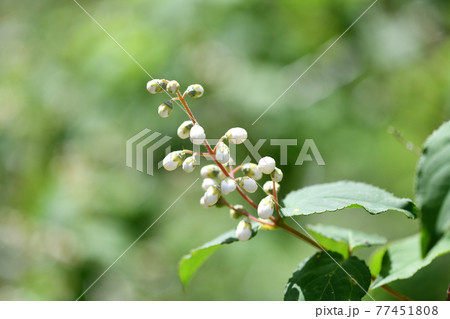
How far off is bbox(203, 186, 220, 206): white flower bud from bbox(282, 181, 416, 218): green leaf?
129 millimetres

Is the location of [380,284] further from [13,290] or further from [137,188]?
[13,290]

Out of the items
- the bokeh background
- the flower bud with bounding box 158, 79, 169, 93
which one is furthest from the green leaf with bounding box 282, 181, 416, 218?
the bokeh background

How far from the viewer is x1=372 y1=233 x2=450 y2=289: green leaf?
0.82 m

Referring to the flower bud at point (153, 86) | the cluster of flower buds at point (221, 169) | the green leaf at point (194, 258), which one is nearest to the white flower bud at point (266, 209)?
the cluster of flower buds at point (221, 169)

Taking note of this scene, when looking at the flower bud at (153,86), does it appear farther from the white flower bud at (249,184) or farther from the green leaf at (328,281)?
the green leaf at (328,281)

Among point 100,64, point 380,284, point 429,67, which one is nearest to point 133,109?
point 100,64

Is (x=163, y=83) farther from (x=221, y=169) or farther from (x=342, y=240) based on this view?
(x=342, y=240)

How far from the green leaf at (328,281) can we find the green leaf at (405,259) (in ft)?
0.15

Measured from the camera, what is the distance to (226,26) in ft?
8.60

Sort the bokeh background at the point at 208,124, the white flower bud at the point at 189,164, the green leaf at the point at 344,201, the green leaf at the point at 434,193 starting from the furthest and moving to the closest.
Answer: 1. the bokeh background at the point at 208,124
2. the white flower bud at the point at 189,164
3. the green leaf at the point at 344,201
4. the green leaf at the point at 434,193

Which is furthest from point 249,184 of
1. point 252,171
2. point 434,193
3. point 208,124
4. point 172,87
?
point 208,124

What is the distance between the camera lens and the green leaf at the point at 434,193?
536 millimetres

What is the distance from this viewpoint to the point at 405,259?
94 cm

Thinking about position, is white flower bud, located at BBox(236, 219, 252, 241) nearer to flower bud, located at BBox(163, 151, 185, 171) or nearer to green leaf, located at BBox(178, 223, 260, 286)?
green leaf, located at BBox(178, 223, 260, 286)
